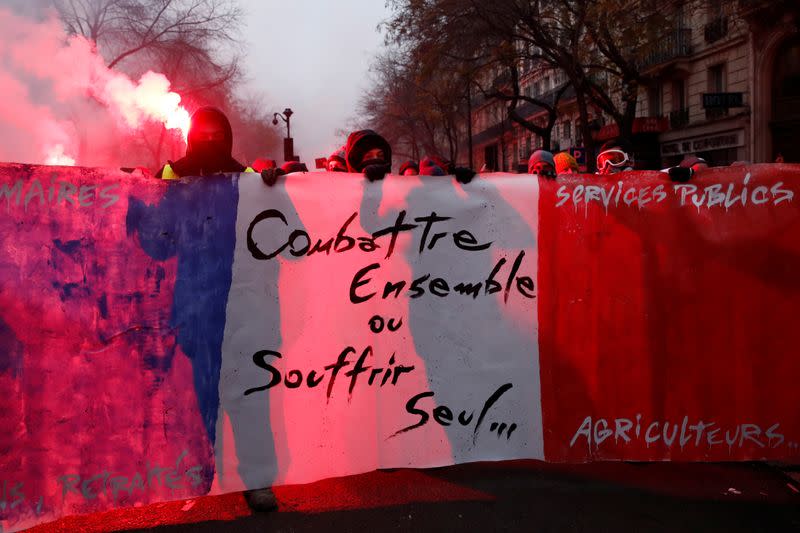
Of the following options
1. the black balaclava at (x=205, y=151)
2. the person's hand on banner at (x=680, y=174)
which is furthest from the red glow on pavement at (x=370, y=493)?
the black balaclava at (x=205, y=151)

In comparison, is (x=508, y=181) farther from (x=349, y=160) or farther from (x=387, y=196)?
(x=349, y=160)

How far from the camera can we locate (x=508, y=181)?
383cm

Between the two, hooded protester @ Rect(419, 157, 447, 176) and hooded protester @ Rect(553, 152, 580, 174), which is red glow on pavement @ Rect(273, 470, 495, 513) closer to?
hooded protester @ Rect(419, 157, 447, 176)

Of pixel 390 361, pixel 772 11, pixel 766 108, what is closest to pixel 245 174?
pixel 390 361

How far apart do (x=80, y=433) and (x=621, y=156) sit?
452 cm

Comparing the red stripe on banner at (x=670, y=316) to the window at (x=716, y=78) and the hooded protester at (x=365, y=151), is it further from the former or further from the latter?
the window at (x=716, y=78)

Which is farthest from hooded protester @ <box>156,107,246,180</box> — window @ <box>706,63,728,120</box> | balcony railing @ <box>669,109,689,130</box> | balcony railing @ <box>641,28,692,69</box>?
balcony railing @ <box>669,109,689,130</box>

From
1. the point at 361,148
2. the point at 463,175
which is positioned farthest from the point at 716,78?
the point at 463,175

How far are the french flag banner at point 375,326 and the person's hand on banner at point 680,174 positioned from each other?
5 centimetres

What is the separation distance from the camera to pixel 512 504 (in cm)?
365

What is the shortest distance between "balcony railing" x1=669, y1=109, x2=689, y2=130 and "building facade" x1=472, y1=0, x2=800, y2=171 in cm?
4

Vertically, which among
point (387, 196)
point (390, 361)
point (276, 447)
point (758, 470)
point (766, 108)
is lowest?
point (758, 470)

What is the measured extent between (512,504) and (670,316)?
1256mm

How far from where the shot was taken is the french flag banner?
3.31 metres
